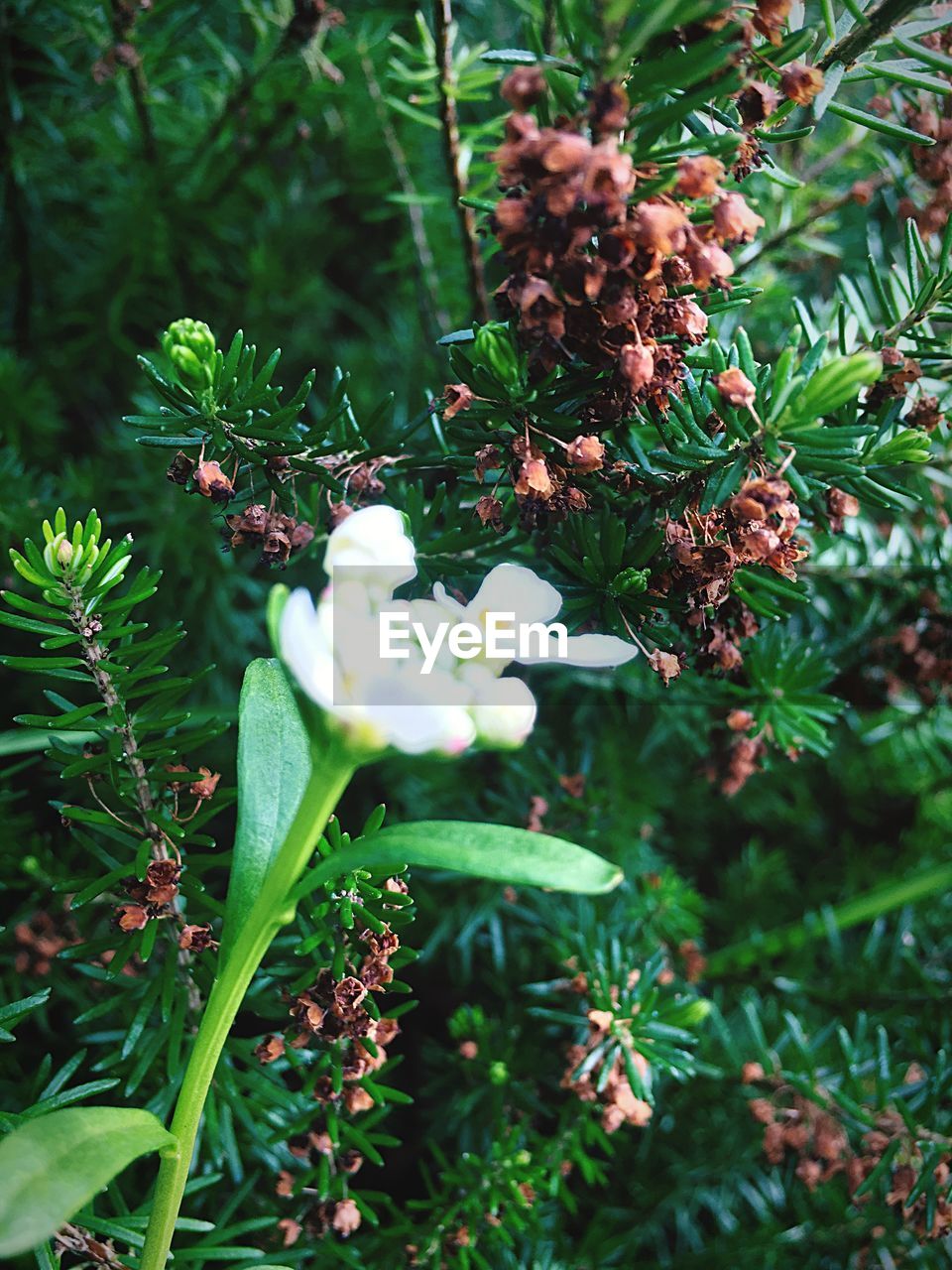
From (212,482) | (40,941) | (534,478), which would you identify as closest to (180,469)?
(212,482)

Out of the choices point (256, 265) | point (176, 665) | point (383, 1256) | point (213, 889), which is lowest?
point (383, 1256)

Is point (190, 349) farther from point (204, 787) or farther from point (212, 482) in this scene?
point (204, 787)

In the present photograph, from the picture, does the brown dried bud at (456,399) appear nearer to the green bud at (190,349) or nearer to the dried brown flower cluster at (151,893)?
the green bud at (190,349)

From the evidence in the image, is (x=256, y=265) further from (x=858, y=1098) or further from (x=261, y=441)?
(x=858, y=1098)

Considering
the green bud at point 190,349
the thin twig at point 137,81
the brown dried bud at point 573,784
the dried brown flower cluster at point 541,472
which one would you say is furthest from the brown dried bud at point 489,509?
the thin twig at point 137,81

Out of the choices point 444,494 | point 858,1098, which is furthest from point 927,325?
point 858,1098

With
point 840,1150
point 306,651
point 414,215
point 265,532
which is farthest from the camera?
point 414,215
